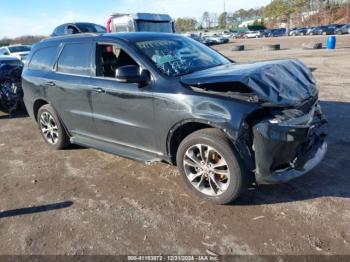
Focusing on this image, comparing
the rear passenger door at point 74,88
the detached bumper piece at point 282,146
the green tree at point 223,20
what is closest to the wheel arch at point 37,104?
the rear passenger door at point 74,88

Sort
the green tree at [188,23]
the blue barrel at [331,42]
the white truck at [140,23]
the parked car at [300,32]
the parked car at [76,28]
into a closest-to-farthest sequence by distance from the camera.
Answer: the white truck at [140,23] < the parked car at [76,28] < the blue barrel at [331,42] < the parked car at [300,32] < the green tree at [188,23]

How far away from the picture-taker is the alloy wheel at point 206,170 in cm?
374

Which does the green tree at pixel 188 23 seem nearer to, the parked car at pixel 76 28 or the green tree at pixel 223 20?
the green tree at pixel 223 20

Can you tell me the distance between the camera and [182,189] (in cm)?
429

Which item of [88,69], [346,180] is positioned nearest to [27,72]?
[88,69]

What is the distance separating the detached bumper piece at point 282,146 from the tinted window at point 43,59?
3701mm

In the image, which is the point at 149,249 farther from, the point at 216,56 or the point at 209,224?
the point at 216,56

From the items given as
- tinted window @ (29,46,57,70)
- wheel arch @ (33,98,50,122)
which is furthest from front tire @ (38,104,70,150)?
tinted window @ (29,46,57,70)

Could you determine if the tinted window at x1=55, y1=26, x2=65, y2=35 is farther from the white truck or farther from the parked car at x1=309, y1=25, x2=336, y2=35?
the parked car at x1=309, y1=25, x2=336, y2=35

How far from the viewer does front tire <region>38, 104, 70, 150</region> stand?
5.71 metres

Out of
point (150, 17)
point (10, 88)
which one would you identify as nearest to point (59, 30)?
point (150, 17)

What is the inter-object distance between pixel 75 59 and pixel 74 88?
0.43 meters

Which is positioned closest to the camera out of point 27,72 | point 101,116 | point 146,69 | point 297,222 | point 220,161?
point 297,222

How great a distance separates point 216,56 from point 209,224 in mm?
2572
